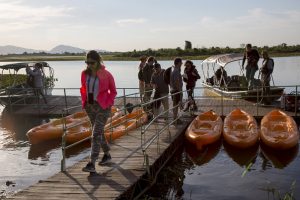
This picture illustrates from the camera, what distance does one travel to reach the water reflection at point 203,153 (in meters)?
11.2

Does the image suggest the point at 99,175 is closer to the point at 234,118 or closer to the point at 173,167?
the point at 173,167

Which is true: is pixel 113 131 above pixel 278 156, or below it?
above

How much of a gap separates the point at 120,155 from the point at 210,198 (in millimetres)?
2313

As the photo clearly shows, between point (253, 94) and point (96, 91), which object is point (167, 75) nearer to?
point (96, 91)

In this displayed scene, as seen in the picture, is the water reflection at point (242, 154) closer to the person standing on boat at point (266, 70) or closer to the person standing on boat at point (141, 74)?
the person standing on boat at point (141, 74)

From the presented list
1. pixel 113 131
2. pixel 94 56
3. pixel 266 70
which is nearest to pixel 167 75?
pixel 113 131

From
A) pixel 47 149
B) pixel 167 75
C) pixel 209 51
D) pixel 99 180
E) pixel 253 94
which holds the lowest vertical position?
pixel 47 149

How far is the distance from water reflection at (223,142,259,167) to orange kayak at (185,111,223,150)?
0.50 m

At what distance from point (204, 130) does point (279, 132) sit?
205 centimetres

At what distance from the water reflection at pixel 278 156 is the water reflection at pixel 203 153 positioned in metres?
1.23

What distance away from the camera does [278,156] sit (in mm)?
11062

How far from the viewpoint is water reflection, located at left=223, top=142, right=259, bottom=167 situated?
35.7ft

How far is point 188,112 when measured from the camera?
15.2m

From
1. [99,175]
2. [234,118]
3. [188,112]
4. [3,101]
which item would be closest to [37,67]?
[3,101]
